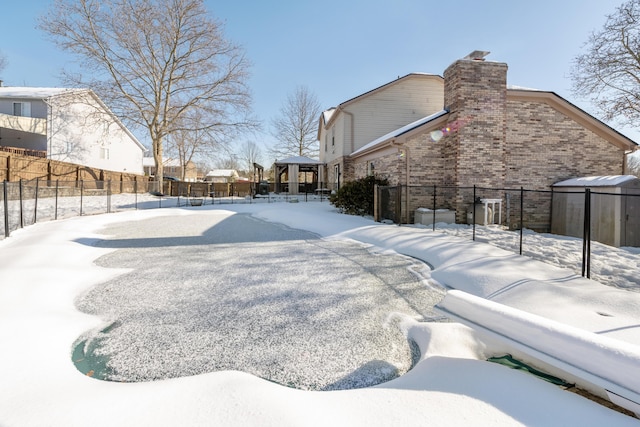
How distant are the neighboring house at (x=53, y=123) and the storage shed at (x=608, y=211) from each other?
28.3 m

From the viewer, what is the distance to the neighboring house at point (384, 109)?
1850 cm

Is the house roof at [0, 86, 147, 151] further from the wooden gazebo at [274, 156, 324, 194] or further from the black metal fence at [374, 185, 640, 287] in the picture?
the black metal fence at [374, 185, 640, 287]

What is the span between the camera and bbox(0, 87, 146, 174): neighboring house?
79.7ft

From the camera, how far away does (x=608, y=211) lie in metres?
9.86

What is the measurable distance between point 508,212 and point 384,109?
400 inches

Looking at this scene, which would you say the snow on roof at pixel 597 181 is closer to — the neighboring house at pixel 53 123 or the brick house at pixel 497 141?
the brick house at pixel 497 141

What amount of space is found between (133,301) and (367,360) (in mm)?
3080

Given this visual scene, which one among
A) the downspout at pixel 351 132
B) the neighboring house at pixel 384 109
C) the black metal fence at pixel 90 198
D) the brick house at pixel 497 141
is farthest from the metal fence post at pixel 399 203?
the black metal fence at pixel 90 198

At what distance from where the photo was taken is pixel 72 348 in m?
2.91

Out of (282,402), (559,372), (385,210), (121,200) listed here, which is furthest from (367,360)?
(121,200)


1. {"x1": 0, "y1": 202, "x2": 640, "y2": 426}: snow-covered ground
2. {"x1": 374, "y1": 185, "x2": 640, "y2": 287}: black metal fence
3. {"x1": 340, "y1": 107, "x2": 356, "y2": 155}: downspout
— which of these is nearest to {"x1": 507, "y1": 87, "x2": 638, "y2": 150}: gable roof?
{"x1": 374, "y1": 185, "x2": 640, "y2": 287}: black metal fence

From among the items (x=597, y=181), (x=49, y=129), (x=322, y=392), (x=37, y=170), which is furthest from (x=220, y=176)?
(x=322, y=392)

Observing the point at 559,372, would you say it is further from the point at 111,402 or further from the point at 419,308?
the point at 111,402

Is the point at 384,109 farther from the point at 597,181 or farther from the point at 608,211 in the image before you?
the point at 608,211
